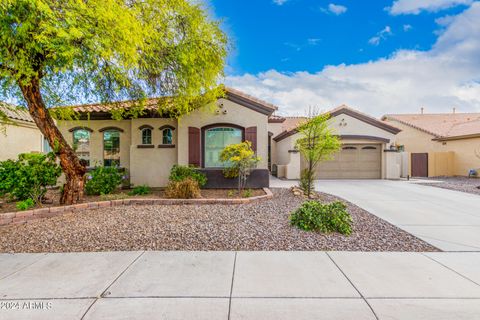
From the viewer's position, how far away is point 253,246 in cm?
439

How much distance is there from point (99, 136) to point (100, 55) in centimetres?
757

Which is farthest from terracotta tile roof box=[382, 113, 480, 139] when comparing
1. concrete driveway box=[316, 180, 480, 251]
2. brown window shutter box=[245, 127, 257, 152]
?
brown window shutter box=[245, 127, 257, 152]

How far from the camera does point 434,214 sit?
22.0 feet

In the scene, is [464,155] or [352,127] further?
[464,155]

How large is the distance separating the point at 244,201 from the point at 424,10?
39.3ft

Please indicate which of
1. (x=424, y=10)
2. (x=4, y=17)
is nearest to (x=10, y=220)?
(x=4, y=17)

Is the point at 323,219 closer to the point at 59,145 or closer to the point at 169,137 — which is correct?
the point at 59,145

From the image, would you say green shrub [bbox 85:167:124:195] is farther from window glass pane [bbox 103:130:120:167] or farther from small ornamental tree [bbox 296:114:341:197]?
small ornamental tree [bbox 296:114:341:197]

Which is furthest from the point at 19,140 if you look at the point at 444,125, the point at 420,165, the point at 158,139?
the point at 444,125

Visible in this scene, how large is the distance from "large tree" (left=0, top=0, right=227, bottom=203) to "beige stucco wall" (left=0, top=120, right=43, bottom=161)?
22.6 feet

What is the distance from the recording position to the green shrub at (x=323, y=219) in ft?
16.6

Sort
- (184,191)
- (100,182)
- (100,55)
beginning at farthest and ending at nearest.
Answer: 1. (100,182)
2. (184,191)
3. (100,55)

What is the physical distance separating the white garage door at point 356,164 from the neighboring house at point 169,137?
280 inches

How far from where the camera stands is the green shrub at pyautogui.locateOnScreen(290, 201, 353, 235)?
507 centimetres
